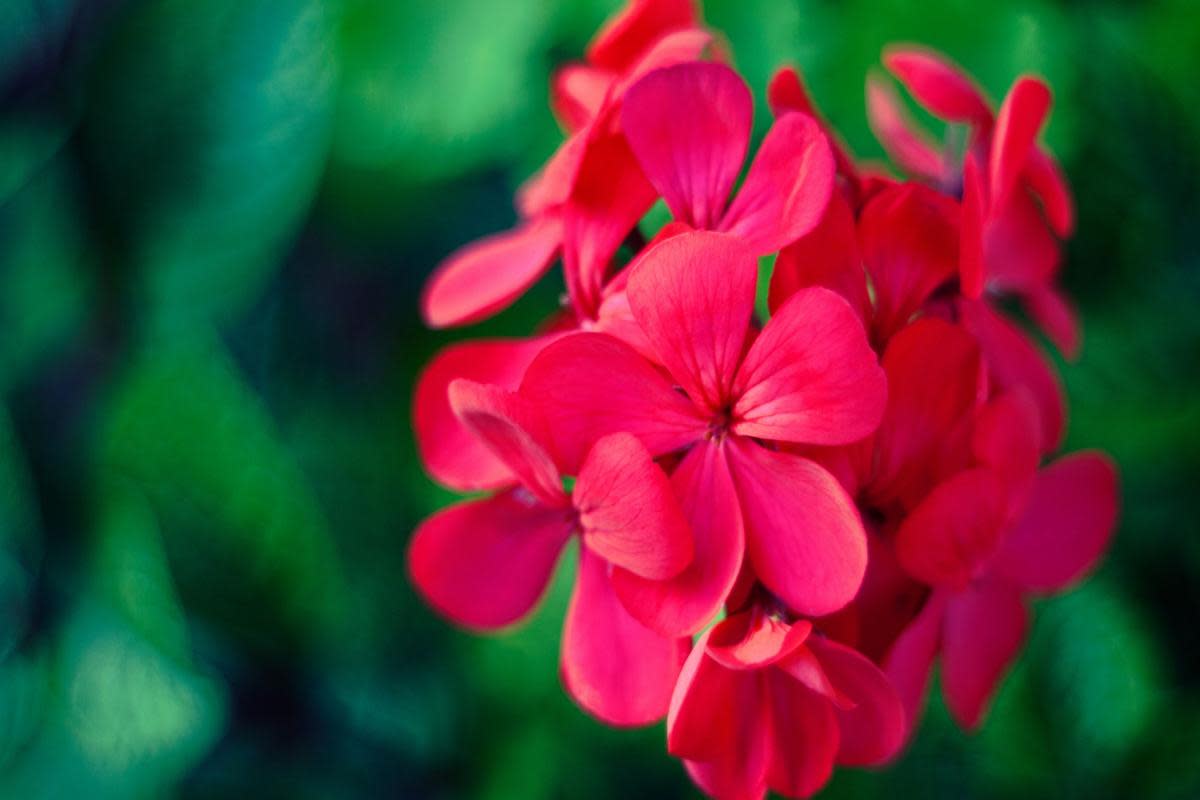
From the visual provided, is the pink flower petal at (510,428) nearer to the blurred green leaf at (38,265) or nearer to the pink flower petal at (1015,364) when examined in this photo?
the pink flower petal at (1015,364)

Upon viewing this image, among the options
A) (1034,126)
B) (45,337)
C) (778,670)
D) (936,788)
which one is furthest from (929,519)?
(45,337)

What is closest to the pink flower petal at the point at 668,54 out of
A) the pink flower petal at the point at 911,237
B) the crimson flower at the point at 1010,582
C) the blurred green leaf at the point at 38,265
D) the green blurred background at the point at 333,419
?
the pink flower petal at the point at 911,237

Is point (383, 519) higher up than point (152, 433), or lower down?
lower down

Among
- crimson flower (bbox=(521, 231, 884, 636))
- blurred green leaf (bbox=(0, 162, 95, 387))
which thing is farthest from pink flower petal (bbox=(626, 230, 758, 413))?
blurred green leaf (bbox=(0, 162, 95, 387))

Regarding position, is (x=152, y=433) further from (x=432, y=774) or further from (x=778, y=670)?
(x=778, y=670)

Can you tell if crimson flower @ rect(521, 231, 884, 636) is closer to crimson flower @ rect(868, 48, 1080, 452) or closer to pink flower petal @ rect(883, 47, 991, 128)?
crimson flower @ rect(868, 48, 1080, 452)

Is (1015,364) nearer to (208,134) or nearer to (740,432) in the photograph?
(740,432)
